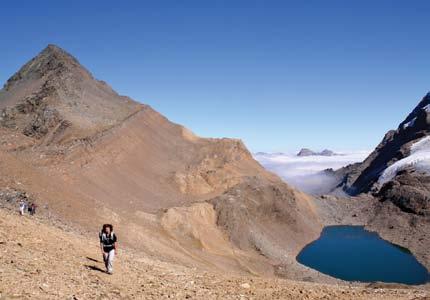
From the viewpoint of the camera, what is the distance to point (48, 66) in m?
69.8

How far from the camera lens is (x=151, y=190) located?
49.9 meters

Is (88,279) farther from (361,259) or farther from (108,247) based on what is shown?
(361,259)

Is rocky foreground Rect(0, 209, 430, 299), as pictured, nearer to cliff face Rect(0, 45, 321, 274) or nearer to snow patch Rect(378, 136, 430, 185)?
cliff face Rect(0, 45, 321, 274)

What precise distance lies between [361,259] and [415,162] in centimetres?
4244

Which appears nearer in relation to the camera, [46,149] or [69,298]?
[69,298]

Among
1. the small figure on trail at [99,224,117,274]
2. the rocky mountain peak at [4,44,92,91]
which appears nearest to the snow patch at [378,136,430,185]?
the rocky mountain peak at [4,44,92,91]

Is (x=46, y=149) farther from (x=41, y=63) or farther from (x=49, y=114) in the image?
(x=41, y=63)

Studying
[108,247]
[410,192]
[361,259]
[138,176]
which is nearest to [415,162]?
[410,192]

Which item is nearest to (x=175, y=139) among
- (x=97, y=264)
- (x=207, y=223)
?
(x=207, y=223)

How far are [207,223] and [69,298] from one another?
37.2 meters

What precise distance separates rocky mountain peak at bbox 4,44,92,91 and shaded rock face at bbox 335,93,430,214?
52206 millimetres

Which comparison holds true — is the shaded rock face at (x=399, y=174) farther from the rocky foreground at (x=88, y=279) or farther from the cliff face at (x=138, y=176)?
the rocky foreground at (x=88, y=279)

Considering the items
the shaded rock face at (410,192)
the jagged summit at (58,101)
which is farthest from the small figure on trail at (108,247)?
the shaded rock face at (410,192)

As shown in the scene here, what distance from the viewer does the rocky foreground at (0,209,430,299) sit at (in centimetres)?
1184
